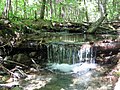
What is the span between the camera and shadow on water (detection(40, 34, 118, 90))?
29.0 feet

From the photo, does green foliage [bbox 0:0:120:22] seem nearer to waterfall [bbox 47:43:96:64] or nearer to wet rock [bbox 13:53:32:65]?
waterfall [bbox 47:43:96:64]

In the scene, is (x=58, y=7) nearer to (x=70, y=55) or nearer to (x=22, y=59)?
(x=70, y=55)

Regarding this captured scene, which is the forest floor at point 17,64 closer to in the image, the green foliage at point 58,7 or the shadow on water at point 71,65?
the shadow on water at point 71,65

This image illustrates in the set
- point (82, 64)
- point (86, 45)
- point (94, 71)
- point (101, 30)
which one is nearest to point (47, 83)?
point (94, 71)

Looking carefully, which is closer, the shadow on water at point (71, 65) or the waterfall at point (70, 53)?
the shadow on water at point (71, 65)

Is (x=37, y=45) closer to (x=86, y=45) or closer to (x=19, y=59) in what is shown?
(x=19, y=59)

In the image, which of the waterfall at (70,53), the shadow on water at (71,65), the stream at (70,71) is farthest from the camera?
the waterfall at (70,53)

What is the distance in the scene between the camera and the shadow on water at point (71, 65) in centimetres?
884

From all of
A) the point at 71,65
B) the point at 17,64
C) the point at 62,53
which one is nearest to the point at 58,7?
the point at 62,53

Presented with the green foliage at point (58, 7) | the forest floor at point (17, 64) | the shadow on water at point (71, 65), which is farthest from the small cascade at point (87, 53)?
the green foliage at point (58, 7)

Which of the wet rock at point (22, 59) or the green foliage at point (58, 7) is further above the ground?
the green foliage at point (58, 7)

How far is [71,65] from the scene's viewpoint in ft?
38.9

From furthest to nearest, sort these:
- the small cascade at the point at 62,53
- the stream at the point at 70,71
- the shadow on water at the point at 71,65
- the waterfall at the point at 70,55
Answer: the small cascade at the point at 62,53
the waterfall at the point at 70,55
the shadow on water at the point at 71,65
the stream at the point at 70,71

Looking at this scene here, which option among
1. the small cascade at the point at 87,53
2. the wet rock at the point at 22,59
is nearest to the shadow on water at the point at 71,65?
the small cascade at the point at 87,53
